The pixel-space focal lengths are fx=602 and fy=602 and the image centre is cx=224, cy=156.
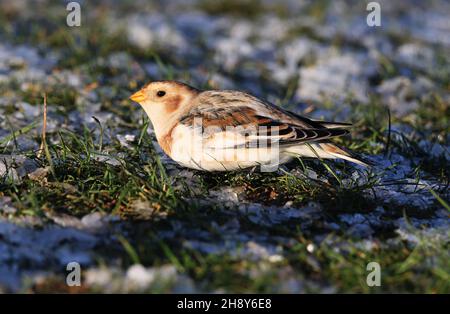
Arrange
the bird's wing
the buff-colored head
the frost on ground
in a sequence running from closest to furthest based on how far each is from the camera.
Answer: the frost on ground < the bird's wing < the buff-colored head

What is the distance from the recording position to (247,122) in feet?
12.8

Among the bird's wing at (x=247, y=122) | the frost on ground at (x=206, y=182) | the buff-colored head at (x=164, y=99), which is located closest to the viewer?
the frost on ground at (x=206, y=182)

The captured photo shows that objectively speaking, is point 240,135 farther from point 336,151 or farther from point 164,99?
point 164,99

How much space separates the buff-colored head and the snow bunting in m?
0.09

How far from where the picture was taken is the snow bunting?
3.81 metres

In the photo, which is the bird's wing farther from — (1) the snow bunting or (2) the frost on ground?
(2) the frost on ground

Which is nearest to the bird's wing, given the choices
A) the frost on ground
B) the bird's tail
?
the bird's tail

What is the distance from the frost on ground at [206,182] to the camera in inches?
119

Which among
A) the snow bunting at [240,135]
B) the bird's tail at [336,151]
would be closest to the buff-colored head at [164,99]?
the snow bunting at [240,135]

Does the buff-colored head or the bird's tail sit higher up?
the buff-colored head

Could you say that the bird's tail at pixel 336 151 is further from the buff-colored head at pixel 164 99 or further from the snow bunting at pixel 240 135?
the buff-colored head at pixel 164 99

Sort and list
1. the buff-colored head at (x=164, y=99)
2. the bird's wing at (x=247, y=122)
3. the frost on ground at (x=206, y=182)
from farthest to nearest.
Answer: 1. the buff-colored head at (x=164, y=99)
2. the bird's wing at (x=247, y=122)
3. the frost on ground at (x=206, y=182)
